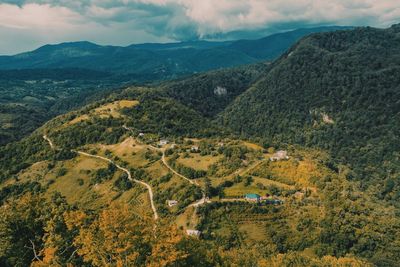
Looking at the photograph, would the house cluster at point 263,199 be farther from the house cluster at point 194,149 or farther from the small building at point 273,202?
the house cluster at point 194,149

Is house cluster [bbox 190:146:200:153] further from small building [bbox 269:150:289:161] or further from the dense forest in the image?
small building [bbox 269:150:289:161]

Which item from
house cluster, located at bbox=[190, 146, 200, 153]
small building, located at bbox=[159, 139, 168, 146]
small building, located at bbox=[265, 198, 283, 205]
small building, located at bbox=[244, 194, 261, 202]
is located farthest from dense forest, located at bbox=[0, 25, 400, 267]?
small building, located at bbox=[159, 139, 168, 146]

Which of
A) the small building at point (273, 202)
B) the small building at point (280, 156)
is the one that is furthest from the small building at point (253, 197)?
the small building at point (280, 156)

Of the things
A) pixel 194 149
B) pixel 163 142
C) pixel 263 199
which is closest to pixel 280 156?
pixel 263 199

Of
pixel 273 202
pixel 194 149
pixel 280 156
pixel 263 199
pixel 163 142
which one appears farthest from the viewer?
pixel 163 142

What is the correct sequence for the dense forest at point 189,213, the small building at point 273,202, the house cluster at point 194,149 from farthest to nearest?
the house cluster at point 194,149
the small building at point 273,202
the dense forest at point 189,213

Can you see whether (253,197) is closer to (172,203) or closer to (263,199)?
(263,199)

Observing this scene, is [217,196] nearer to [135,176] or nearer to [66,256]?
[135,176]

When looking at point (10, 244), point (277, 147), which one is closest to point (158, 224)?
point (10, 244)
